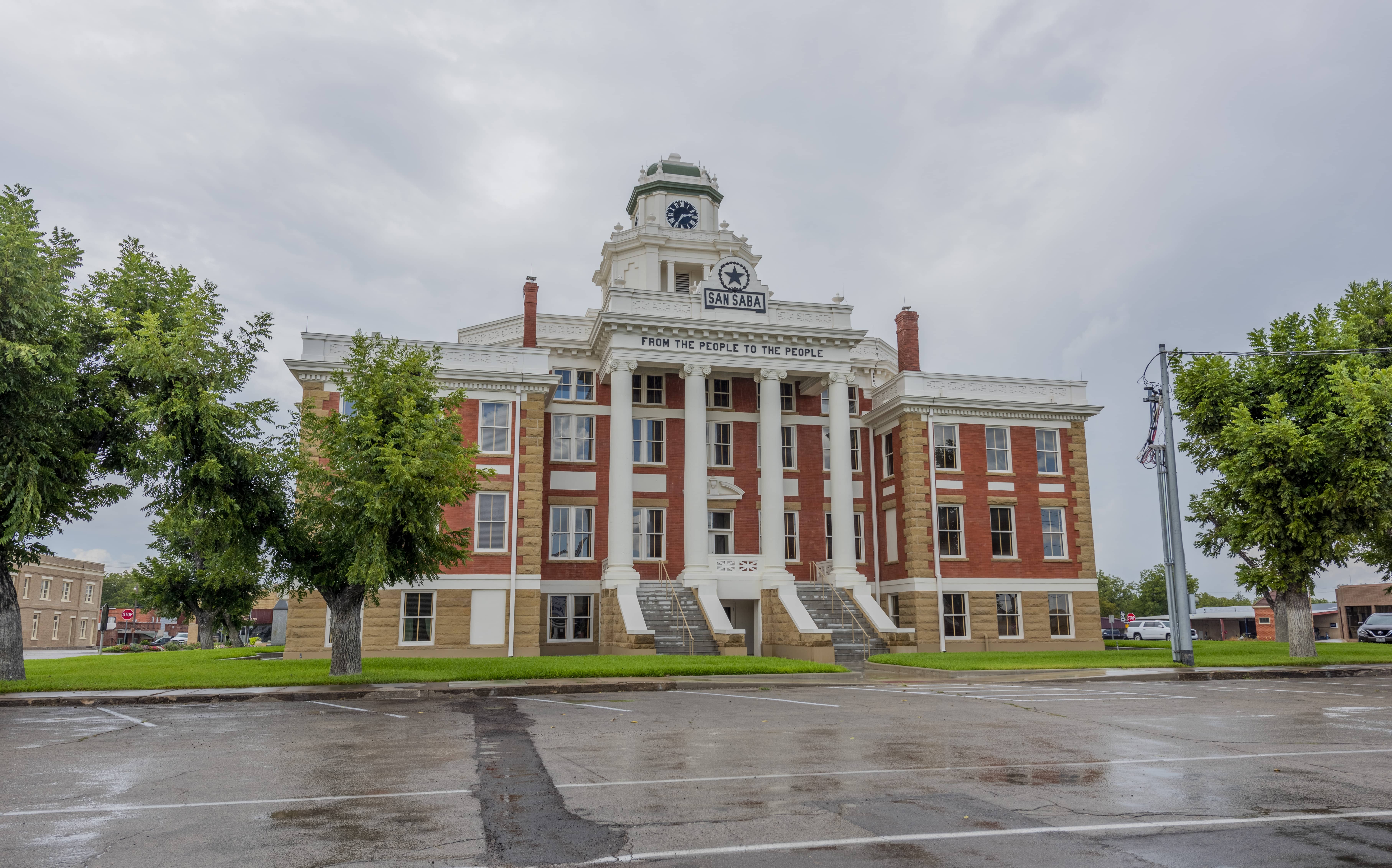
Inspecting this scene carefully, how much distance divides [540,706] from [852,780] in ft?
29.8

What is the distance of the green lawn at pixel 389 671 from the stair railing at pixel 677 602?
218 centimetres

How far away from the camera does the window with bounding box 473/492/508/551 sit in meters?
32.5

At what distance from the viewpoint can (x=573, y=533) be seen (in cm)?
3622

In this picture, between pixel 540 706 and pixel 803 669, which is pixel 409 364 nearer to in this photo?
pixel 540 706

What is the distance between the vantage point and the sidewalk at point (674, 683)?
1802 cm

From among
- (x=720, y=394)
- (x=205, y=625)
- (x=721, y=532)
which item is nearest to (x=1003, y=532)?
(x=721, y=532)

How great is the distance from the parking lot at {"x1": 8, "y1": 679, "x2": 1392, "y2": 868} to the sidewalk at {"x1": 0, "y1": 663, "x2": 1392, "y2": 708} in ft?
11.0

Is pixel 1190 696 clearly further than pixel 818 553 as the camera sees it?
No

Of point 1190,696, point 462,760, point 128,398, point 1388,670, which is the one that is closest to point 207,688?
point 128,398

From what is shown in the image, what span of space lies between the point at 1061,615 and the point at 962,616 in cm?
435

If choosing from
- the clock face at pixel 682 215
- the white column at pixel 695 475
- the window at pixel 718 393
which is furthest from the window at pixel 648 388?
the clock face at pixel 682 215

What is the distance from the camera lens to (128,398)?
2102cm

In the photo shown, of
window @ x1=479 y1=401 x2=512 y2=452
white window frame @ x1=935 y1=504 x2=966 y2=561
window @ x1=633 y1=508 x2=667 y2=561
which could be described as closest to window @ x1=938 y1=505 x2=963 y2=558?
white window frame @ x1=935 y1=504 x2=966 y2=561

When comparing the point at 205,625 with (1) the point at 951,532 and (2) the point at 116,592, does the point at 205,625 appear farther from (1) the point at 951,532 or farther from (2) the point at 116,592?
(2) the point at 116,592
